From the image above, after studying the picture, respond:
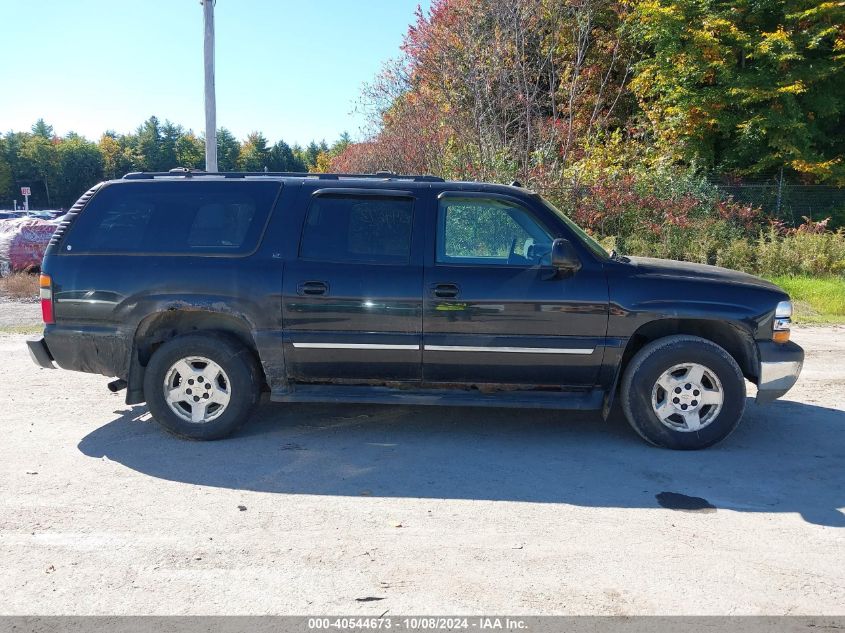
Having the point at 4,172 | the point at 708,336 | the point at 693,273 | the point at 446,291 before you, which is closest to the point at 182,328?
the point at 446,291

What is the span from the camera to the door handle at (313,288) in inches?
201

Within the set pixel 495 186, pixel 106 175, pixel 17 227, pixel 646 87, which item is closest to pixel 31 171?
pixel 106 175

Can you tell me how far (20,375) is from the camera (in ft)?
24.1

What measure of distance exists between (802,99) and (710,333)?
13905mm

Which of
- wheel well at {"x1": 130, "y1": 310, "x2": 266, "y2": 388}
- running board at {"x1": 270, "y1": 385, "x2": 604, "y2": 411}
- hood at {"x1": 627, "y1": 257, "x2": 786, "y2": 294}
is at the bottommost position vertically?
running board at {"x1": 270, "y1": 385, "x2": 604, "y2": 411}

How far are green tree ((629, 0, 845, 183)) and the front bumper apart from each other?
12.7 m

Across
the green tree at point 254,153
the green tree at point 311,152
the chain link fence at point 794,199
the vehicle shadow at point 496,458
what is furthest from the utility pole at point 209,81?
the green tree at point 311,152

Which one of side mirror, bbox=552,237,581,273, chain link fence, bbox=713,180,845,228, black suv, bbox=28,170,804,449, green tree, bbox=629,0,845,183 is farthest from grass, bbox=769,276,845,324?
side mirror, bbox=552,237,581,273

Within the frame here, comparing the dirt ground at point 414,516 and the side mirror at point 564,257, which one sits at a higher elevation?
the side mirror at point 564,257

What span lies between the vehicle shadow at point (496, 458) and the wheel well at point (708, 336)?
0.66 m

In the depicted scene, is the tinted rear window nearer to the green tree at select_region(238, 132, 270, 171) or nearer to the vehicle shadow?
the vehicle shadow

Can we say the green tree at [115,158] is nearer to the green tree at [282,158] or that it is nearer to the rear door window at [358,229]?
the green tree at [282,158]

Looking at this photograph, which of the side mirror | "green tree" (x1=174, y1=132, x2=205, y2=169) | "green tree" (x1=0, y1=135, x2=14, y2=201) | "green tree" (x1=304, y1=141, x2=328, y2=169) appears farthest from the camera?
"green tree" (x1=304, y1=141, x2=328, y2=169)

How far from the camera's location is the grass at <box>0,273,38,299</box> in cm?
1327
